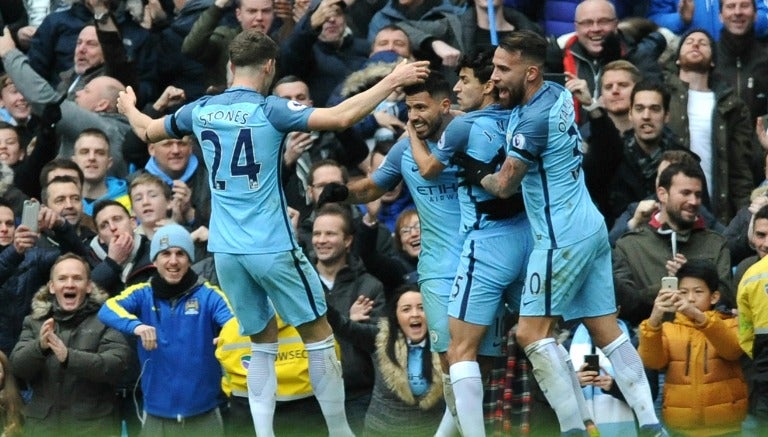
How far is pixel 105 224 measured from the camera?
47.5 feet

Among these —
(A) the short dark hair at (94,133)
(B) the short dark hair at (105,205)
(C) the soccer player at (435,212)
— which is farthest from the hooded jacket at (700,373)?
(A) the short dark hair at (94,133)

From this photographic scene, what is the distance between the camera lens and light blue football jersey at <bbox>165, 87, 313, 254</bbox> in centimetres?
1173

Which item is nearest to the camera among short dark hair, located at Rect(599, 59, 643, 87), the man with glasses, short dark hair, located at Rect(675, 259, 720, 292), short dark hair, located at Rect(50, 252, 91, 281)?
short dark hair, located at Rect(675, 259, 720, 292)

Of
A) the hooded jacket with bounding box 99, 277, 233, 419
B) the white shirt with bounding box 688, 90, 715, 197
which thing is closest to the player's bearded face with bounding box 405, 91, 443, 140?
the hooded jacket with bounding box 99, 277, 233, 419

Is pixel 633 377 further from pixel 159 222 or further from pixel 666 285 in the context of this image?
pixel 159 222

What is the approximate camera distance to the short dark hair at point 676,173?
13.8m

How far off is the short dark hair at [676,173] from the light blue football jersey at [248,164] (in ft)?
10.8

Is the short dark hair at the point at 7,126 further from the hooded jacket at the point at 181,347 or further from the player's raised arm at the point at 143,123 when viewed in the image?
the player's raised arm at the point at 143,123

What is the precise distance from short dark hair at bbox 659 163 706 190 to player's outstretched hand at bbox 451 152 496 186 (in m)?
2.44

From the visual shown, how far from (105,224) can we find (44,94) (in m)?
2.09

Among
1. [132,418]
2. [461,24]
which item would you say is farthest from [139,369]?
[461,24]

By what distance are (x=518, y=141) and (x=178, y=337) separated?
3303 mm

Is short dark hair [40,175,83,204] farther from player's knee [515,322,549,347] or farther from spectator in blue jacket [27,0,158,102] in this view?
player's knee [515,322,549,347]

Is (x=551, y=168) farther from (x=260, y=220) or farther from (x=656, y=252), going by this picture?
(x=656, y=252)
